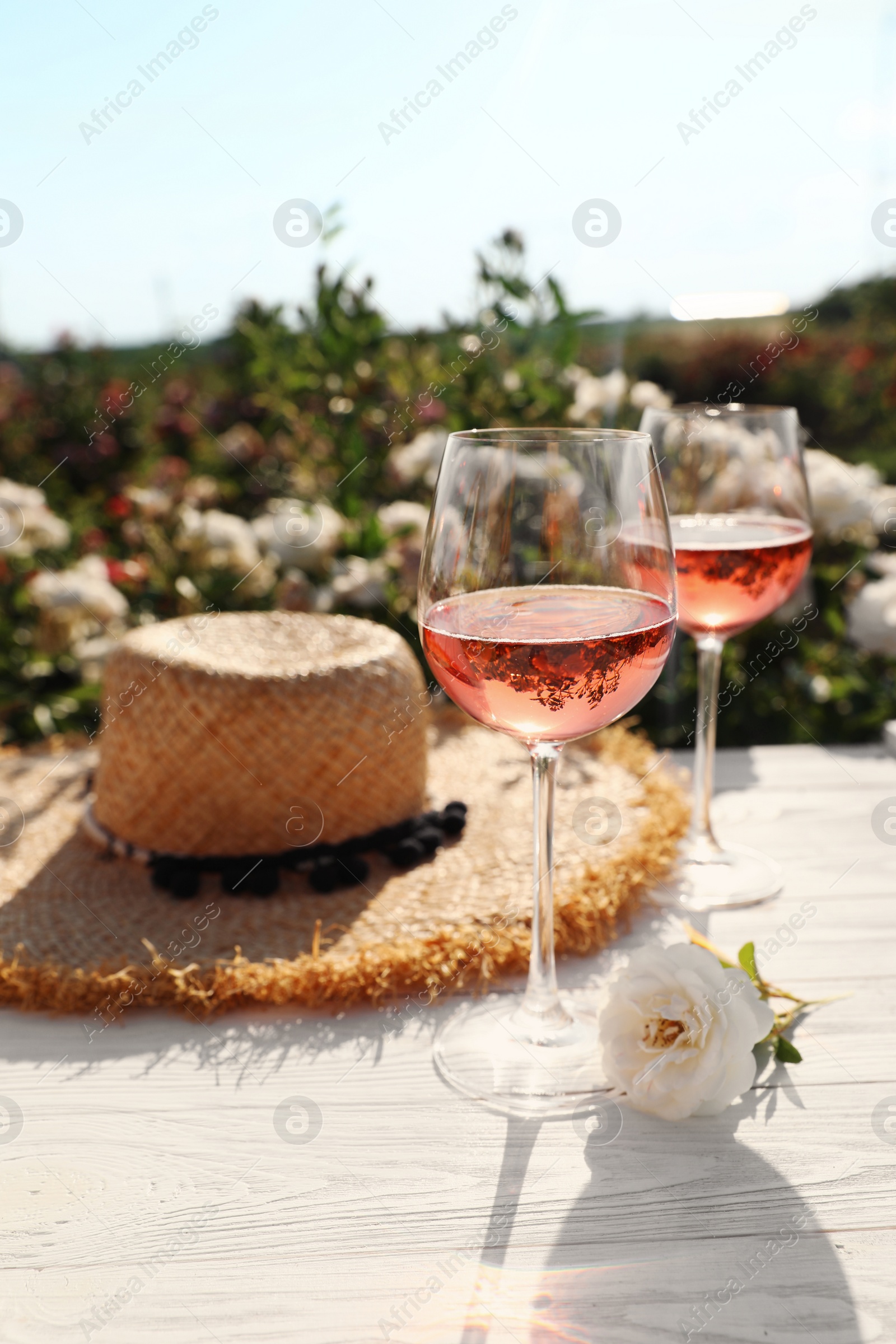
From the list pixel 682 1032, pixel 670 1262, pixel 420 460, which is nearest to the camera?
pixel 670 1262

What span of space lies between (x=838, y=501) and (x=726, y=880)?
39.1 inches

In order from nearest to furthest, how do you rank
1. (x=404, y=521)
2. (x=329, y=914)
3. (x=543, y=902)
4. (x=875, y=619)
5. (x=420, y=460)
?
(x=543, y=902)
(x=329, y=914)
(x=875, y=619)
(x=404, y=521)
(x=420, y=460)

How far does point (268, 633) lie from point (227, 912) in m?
0.49

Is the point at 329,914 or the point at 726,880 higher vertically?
the point at 329,914

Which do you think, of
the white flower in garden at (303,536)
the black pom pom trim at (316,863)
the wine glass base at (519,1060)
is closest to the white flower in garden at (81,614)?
the white flower in garden at (303,536)

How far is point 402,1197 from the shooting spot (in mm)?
728

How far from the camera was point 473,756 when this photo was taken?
5.13 feet

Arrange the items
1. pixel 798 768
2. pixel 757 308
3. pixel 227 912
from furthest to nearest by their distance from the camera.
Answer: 1. pixel 757 308
2. pixel 798 768
3. pixel 227 912

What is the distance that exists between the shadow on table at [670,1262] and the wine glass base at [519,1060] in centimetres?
6

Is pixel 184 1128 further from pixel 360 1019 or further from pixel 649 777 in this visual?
pixel 649 777

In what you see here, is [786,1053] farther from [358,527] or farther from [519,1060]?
[358,527]

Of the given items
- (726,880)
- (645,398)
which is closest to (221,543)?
(645,398)

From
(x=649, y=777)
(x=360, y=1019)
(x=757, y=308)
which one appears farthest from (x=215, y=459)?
(x=360, y=1019)

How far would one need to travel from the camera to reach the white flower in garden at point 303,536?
2002 millimetres
